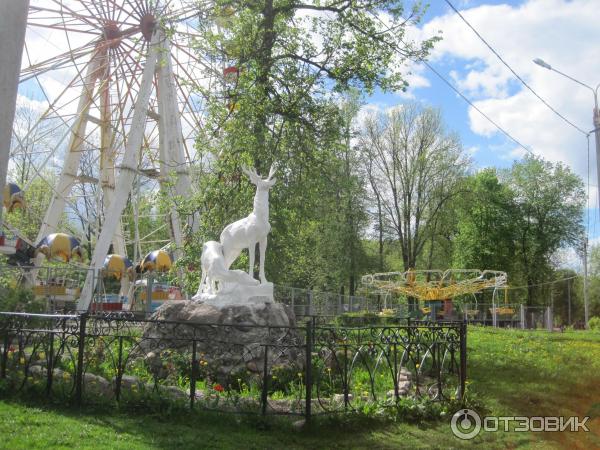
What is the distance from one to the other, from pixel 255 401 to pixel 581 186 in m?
42.4

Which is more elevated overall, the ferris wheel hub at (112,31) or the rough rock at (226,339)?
the ferris wheel hub at (112,31)

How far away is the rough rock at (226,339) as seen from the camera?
896cm

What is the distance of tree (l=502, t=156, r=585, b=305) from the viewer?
41.4 m

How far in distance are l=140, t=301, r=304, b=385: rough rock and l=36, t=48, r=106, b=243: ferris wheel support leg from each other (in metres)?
15.7

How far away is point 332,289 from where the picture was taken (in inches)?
1510

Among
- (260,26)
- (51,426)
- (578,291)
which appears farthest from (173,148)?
(578,291)

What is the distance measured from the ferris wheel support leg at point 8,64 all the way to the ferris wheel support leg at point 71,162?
720 inches

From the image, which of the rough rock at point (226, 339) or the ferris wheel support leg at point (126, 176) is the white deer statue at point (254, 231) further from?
the ferris wheel support leg at point (126, 176)

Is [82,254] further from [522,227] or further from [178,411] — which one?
[522,227]

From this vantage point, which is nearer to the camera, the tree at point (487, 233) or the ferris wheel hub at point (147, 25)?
the ferris wheel hub at point (147, 25)

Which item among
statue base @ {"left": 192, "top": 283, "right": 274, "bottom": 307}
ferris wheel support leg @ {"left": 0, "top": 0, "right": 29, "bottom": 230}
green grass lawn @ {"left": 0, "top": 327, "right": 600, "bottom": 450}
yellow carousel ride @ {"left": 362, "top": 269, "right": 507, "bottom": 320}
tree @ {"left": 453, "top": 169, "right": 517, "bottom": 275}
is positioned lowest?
green grass lawn @ {"left": 0, "top": 327, "right": 600, "bottom": 450}

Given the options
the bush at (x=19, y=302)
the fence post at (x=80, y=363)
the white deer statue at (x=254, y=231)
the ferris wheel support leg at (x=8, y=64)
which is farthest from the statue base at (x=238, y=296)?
the ferris wheel support leg at (x=8, y=64)

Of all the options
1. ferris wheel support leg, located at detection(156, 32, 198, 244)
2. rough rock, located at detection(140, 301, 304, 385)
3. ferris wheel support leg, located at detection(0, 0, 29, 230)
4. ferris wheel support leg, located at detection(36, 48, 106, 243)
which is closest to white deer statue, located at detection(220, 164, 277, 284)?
rough rock, located at detection(140, 301, 304, 385)

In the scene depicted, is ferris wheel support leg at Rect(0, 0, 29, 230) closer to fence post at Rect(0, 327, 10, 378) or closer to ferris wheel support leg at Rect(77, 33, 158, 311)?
fence post at Rect(0, 327, 10, 378)
